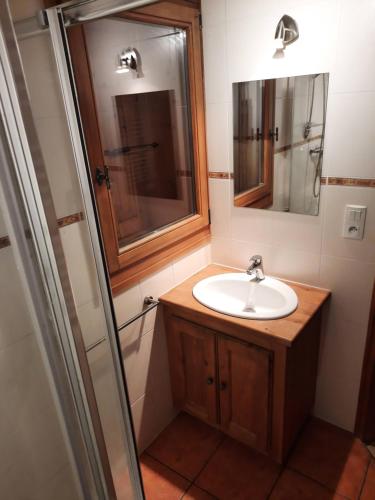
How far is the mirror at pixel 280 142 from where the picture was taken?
154cm

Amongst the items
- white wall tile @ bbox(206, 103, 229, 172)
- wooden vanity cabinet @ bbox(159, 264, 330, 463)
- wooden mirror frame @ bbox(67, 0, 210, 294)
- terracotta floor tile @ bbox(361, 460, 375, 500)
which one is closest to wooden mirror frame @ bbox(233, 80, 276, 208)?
white wall tile @ bbox(206, 103, 229, 172)

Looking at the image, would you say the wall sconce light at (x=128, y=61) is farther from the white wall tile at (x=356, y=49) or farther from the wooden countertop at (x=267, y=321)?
the wooden countertop at (x=267, y=321)

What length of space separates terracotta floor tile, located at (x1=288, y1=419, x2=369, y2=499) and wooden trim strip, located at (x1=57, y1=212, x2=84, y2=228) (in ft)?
5.48

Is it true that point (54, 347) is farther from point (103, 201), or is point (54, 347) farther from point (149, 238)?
point (149, 238)

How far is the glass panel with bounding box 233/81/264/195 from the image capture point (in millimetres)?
1678

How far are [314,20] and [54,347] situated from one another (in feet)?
4.91

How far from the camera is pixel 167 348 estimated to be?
1.93m

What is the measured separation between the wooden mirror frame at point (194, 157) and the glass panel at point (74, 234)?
0.55m

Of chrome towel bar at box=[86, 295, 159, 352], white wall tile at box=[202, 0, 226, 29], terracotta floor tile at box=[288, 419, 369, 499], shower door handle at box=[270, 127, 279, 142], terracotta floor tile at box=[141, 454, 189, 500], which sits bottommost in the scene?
terracotta floor tile at box=[141, 454, 189, 500]

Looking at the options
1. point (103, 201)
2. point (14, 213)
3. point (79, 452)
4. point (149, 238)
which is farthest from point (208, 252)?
point (14, 213)

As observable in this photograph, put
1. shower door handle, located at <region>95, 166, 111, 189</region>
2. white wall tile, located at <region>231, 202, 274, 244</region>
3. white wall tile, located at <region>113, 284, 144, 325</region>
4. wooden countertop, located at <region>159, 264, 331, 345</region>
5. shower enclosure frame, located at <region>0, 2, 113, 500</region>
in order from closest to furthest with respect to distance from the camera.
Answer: shower enclosure frame, located at <region>0, 2, 113, 500</region> < shower door handle, located at <region>95, 166, 111, 189</region> < wooden countertop, located at <region>159, 264, 331, 345</region> < white wall tile, located at <region>113, 284, 144, 325</region> < white wall tile, located at <region>231, 202, 274, 244</region>

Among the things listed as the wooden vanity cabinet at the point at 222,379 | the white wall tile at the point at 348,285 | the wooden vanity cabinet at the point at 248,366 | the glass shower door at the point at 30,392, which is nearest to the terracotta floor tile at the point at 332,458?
the wooden vanity cabinet at the point at 248,366

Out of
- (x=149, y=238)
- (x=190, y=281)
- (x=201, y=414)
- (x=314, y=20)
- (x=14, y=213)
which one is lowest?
(x=201, y=414)

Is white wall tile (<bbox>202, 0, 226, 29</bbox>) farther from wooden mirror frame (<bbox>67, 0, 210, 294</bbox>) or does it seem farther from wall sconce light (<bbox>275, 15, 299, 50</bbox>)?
wall sconce light (<bbox>275, 15, 299, 50</bbox>)
